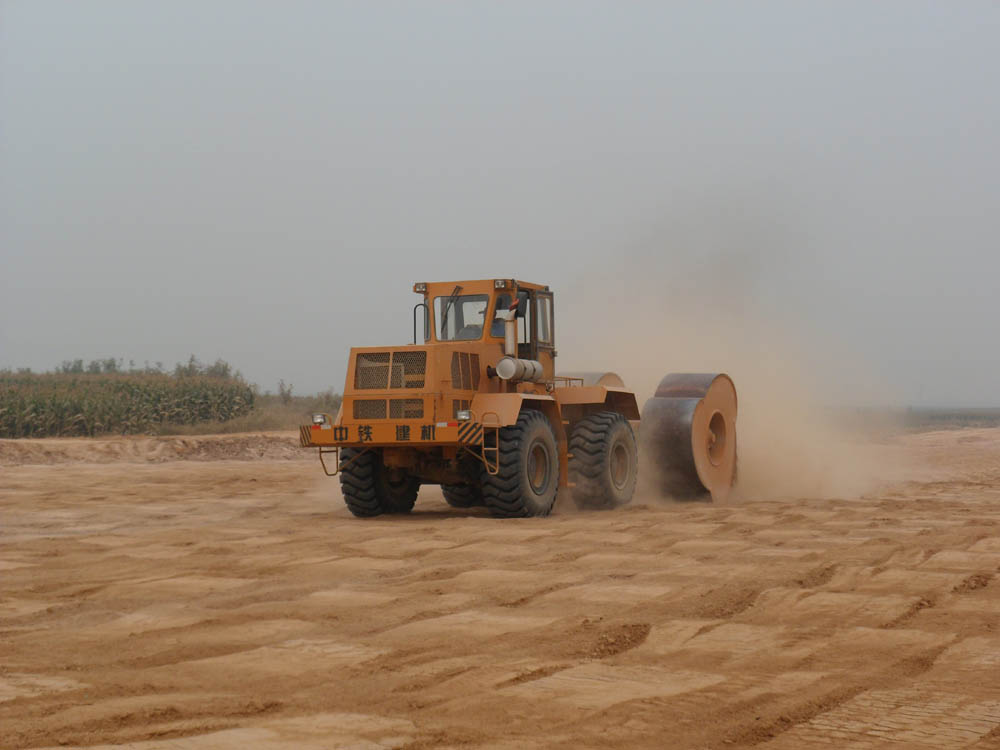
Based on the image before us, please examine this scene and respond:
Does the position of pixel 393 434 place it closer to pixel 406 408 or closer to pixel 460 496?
pixel 406 408

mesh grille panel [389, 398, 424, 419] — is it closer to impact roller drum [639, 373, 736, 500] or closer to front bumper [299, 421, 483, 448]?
front bumper [299, 421, 483, 448]

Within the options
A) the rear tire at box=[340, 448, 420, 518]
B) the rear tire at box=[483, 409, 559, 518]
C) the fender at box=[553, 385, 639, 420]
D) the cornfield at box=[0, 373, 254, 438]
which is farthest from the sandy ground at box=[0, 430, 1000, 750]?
the cornfield at box=[0, 373, 254, 438]

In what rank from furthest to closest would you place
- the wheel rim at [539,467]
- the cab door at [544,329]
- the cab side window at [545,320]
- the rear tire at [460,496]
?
the rear tire at [460,496] → the cab side window at [545,320] → the cab door at [544,329] → the wheel rim at [539,467]

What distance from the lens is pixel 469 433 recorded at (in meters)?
13.0

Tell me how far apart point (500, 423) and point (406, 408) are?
1041 millimetres

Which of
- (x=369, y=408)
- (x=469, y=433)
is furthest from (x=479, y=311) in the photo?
(x=469, y=433)

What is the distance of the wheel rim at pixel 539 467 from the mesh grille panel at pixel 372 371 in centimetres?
183

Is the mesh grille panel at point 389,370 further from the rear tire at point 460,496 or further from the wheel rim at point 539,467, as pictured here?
the rear tire at point 460,496

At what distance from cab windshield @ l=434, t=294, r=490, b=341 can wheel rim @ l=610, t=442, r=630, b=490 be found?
2259 mm

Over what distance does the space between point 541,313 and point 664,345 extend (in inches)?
236

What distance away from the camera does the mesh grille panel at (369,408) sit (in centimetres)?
1348

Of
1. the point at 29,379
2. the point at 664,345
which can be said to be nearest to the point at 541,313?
the point at 664,345

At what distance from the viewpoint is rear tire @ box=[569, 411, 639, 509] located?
1451 centimetres

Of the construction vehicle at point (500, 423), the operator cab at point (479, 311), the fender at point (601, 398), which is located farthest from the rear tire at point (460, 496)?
the operator cab at point (479, 311)
